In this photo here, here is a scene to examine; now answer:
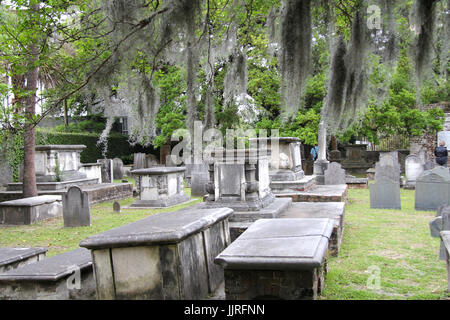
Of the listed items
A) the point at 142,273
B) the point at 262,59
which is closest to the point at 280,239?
the point at 142,273

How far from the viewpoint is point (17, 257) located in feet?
13.6

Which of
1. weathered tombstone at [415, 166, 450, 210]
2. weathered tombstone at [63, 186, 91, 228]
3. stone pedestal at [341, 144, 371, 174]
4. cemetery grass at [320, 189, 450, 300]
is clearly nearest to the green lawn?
cemetery grass at [320, 189, 450, 300]

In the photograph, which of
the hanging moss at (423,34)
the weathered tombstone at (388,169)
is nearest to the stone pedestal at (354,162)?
the weathered tombstone at (388,169)

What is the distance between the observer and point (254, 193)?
629 cm

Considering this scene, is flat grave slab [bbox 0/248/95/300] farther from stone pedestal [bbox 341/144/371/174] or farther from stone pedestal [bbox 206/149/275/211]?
stone pedestal [bbox 341/144/371/174]

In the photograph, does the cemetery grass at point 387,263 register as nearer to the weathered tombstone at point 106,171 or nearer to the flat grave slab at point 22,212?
the flat grave slab at point 22,212

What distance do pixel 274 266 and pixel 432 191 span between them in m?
7.21

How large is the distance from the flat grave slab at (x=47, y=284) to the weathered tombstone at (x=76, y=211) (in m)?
4.53

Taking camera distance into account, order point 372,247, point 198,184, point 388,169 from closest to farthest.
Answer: point 372,247 < point 388,169 < point 198,184

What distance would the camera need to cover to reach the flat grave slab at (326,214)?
511 centimetres

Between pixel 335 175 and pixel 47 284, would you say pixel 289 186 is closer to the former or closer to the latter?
pixel 335 175

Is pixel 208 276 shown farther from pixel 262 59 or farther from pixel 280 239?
pixel 262 59

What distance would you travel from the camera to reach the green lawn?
3.85m

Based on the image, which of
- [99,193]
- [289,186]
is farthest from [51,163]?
[289,186]
